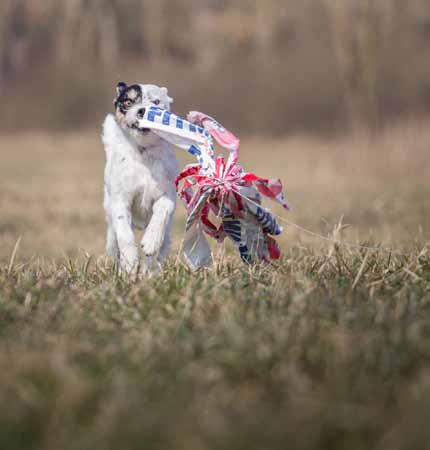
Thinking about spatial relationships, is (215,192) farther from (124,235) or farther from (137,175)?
(124,235)

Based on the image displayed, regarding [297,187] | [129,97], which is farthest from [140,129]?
[297,187]

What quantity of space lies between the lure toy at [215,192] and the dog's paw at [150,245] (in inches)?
5.7

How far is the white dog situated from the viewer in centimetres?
445

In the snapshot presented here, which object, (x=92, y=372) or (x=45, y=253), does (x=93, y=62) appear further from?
(x=92, y=372)

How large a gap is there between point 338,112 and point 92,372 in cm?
2165

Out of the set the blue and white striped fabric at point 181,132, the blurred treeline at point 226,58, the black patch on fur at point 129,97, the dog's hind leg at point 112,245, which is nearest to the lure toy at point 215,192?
the blue and white striped fabric at point 181,132

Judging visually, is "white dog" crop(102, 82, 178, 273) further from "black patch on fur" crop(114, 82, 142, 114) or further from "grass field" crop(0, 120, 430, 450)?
"grass field" crop(0, 120, 430, 450)

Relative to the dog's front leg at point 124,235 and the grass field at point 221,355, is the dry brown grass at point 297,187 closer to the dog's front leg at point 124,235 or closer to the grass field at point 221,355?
the dog's front leg at point 124,235

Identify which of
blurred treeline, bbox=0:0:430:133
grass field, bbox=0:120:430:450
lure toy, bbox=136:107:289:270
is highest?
blurred treeline, bbox=0:0:430:133

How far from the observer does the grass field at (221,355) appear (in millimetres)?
2283

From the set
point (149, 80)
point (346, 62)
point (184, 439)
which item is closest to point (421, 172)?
point (346, 62)

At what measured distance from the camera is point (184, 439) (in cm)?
219

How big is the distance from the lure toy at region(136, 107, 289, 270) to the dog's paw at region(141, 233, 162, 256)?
144 millimetres

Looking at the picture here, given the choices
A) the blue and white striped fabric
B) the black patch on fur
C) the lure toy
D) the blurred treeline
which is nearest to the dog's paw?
the lure toy
